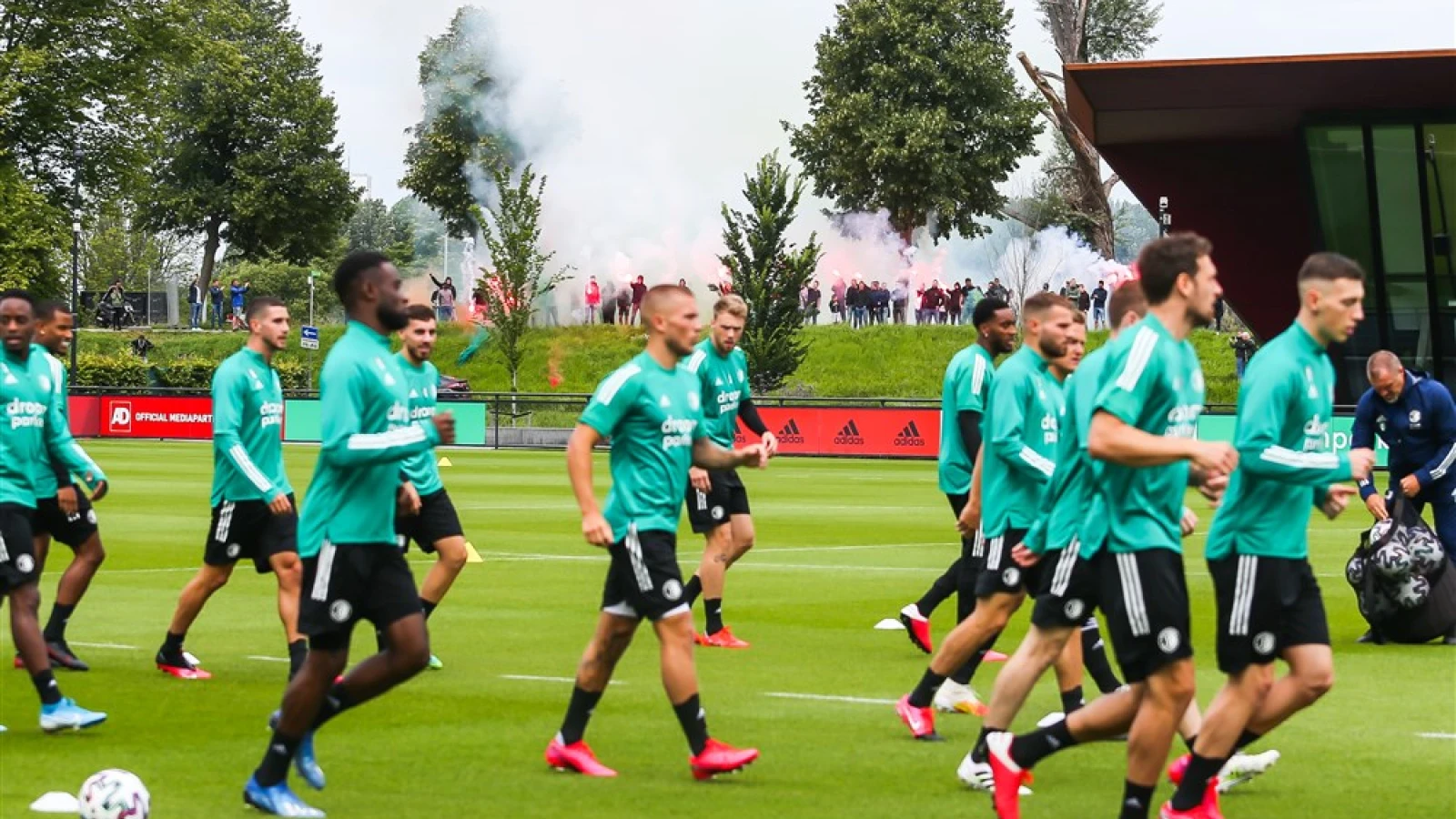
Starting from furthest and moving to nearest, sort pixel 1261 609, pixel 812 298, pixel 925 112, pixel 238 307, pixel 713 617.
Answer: pixel 925 112 → pixel 238 307 → pixel 812 298 → pixel 713 617 → pixel 1261 609

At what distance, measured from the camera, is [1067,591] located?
8.23 meters

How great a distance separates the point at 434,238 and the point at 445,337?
→ 278 ft

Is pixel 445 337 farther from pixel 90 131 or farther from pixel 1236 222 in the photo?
pixel 1236 222

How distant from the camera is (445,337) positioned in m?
71.2

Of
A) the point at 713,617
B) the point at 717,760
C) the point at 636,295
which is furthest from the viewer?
the point at 636,295

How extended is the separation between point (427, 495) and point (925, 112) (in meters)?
67.0

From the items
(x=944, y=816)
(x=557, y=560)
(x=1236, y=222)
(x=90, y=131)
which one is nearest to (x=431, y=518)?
(x=944, y=816)

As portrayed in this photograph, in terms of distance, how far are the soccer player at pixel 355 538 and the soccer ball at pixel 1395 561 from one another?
8061 mm

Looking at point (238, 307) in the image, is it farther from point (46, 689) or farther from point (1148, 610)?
point (1148, 610)

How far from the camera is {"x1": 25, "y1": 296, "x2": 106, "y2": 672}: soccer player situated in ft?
40.1

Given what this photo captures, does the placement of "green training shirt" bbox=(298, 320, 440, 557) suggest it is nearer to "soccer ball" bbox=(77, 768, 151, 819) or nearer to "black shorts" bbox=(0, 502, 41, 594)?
"soccer ball" bbox=(77, 768, 151, 819)

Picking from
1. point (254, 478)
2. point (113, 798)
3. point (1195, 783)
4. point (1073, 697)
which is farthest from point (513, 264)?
point (1195, 783)

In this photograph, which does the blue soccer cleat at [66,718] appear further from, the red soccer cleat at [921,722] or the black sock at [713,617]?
the black sock at [713,617]

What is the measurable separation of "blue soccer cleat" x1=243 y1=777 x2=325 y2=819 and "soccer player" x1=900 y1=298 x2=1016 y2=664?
377 cm
